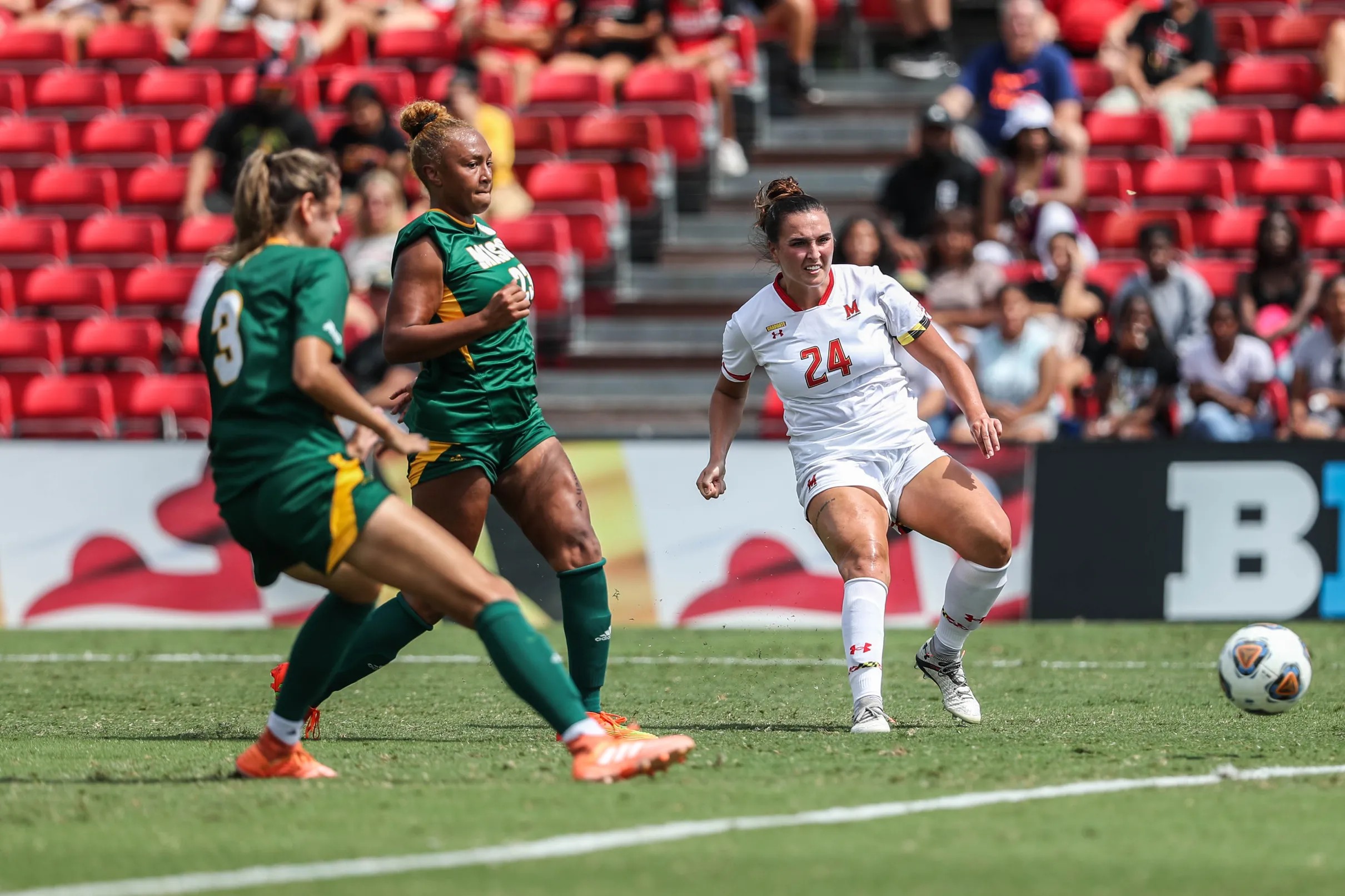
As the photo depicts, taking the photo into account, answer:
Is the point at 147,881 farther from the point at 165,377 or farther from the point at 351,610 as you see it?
the point at 165,377

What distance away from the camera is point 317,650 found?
545 cm

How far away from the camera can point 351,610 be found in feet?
17.9

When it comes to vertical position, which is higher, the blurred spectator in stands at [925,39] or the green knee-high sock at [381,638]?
the blurred spectator in stands at [925,39]

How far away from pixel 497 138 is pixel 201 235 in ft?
9.15

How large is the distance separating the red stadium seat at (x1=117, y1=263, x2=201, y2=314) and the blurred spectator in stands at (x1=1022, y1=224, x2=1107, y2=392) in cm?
716

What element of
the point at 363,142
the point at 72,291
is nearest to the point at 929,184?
the point at 363,142

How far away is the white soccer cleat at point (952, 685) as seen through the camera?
693 cm

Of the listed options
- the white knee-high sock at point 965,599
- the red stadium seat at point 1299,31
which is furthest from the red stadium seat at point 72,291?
the white knee-high sock at point 965,599

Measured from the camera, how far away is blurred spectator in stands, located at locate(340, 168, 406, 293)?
13.7 meters

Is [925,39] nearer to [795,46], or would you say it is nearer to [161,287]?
[795,46]

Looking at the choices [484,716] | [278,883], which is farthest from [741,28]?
[278,883]

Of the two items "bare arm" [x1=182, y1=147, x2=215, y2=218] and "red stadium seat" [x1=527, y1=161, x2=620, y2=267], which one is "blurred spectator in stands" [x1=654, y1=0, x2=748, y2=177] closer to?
"red stadium seat" [x1=527, y1=161, x2=620, y2=267]

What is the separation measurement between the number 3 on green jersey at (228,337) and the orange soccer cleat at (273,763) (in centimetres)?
114

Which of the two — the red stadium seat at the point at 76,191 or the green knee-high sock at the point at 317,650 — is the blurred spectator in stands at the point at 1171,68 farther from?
the green knee-high sock at the point at 317,650
